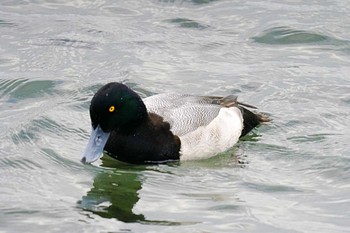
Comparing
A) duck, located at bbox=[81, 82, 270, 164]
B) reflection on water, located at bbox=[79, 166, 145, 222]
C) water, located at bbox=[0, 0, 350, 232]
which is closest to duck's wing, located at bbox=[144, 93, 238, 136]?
duck, located at bbox=[81, 82, 270, 164]

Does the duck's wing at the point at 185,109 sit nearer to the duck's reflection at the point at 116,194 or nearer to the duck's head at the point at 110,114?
the duck's head at the point at 110,114

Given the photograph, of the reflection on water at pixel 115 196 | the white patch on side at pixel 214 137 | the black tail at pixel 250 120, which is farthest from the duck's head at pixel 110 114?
the black tail at pixel 250 120

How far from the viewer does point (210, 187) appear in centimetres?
1073

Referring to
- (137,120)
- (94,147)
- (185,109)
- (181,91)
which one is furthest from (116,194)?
(181,91)

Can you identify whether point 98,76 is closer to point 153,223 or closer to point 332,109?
point 332,109

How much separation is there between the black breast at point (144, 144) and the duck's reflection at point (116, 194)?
5.1 inches

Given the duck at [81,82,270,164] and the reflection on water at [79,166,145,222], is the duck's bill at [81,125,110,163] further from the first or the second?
the reflection on water at [79,166,145,222]

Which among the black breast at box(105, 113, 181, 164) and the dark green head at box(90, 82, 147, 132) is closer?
the dark green head at box(90, 82, 147, 132)

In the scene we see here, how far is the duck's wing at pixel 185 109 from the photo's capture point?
38.7 feet

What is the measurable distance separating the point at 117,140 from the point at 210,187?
4.09ft

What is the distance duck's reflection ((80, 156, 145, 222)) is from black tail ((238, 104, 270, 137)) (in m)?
1.65

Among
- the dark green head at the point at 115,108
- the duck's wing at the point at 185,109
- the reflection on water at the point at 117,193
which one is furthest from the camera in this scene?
the duck's wing at the point at 185,109

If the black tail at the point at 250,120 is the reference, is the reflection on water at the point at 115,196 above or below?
below

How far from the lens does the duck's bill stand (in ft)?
36.3
